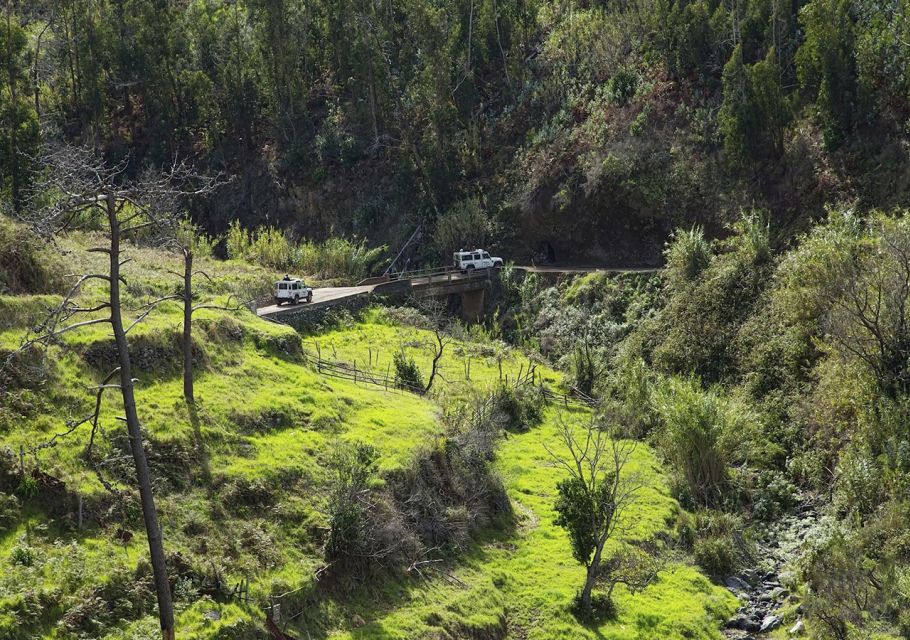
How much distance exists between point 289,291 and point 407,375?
1059 centimetres

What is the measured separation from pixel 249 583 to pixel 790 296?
29.3 meters

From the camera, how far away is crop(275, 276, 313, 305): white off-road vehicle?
50.2 metres

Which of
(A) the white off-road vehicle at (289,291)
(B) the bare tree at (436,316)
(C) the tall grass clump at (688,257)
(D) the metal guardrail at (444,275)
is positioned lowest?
(B) the bare tree at (436,316)

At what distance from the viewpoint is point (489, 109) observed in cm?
7406

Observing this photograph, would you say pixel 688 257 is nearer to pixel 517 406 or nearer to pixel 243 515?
pixel 517 406

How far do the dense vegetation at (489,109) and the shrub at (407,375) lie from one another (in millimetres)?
20373

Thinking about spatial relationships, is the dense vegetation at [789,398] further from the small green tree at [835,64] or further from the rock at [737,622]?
the small green tree at [835,64]

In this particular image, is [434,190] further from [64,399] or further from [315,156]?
[64,399]

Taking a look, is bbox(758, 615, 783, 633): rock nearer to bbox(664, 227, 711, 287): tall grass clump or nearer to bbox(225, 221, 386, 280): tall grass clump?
bbox(664, 227, 711, 287): tall grass clump

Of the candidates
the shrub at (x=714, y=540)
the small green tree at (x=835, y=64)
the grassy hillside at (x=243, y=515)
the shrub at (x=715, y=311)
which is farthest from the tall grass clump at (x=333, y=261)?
the shrub at (x=714, y=540)

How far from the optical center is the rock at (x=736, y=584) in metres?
32.8

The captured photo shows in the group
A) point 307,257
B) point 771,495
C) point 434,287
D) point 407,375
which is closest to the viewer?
point 771,495

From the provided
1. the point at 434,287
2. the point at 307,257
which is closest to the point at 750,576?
the point at 434,287

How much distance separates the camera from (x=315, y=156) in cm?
7638
